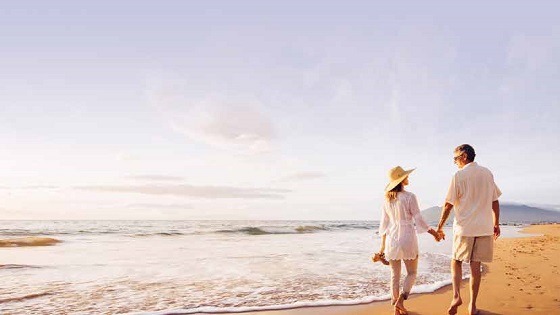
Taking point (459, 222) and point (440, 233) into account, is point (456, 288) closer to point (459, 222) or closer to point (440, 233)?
point (440, 233)

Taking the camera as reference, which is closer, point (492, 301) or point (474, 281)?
point (474, 281)

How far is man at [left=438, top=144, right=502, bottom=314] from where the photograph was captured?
16.6 ft

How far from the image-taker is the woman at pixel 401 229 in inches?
200

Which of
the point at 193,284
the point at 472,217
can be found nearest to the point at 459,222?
the point at 472,217

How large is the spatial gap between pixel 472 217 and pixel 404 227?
88 centimetres

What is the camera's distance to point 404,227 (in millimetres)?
5102

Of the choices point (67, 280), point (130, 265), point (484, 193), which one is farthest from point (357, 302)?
point (130, 265)

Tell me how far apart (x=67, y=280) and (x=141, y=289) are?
7.59 ft

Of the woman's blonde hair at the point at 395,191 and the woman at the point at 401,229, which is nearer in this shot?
the woman at the point at 401,229

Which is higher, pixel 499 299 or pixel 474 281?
pixel 474 281

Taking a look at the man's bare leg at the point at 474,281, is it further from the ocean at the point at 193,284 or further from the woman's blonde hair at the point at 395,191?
the ocean at the point at 193,284

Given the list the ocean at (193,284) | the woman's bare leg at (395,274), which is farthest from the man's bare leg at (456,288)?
the ocean at (193,284)

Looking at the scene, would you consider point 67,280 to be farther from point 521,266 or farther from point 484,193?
point 521,266

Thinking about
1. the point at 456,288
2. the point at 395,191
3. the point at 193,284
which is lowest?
the point at 193,284
